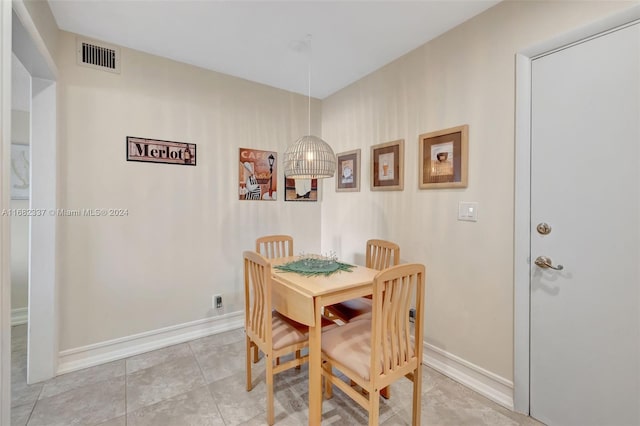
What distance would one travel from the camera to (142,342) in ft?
8.15

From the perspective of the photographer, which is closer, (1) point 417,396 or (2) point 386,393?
(1) point 417,396

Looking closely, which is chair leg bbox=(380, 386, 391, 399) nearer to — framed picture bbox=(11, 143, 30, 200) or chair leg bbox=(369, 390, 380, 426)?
chair leg bbox=(369, 390, 380, 426)

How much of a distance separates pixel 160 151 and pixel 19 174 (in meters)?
1.98

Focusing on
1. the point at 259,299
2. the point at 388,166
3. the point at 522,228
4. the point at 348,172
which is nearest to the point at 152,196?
the point at 259,299

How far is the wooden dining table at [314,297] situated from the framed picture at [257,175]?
126cm

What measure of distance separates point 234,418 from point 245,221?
5.91ft

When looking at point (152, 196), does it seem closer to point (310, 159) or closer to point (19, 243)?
point (310, 159)

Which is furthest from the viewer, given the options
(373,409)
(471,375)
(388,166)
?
(388,166)

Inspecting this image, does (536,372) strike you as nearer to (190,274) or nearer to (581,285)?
(581,285)

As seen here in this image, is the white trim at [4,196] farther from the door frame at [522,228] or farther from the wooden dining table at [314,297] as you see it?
the door frame at [522,228]

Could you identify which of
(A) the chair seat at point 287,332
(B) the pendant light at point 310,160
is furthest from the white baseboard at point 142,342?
(B) the pendant light at point 310,160

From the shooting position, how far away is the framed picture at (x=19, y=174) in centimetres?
306

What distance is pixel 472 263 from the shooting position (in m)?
2.02

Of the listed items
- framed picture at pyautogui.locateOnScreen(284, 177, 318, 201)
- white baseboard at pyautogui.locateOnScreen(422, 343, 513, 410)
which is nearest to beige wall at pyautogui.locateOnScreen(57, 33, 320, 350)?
framed picture at pyautogui.locateOnScreen(284, 177, 318, 201)
